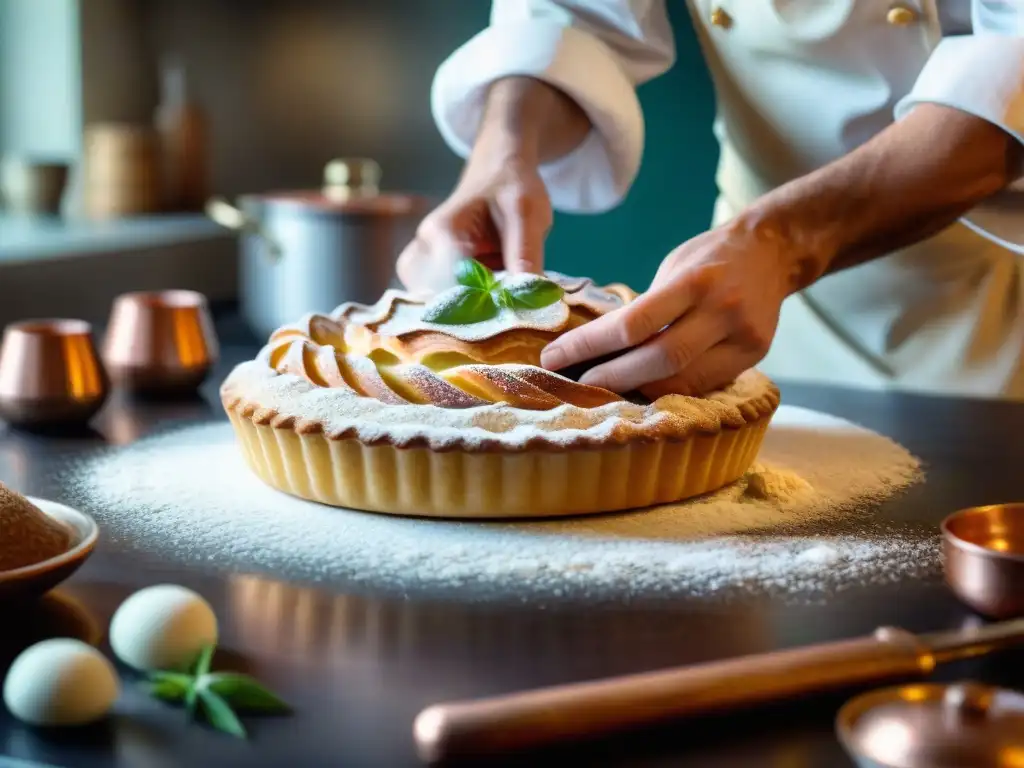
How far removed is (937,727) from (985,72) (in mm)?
1010

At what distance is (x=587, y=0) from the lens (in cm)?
206

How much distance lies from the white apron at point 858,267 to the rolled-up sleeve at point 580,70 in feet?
0.39

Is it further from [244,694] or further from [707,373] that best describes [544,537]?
[244,694]

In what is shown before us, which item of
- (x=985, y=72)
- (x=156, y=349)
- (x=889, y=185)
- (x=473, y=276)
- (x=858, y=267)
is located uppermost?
(x=985, y=72)

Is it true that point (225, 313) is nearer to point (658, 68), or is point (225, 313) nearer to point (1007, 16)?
point (658, 68)

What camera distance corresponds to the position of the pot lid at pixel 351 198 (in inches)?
94.1

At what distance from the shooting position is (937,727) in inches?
28.2

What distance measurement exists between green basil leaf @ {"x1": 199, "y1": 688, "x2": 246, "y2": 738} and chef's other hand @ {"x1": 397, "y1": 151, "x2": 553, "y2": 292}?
3.07ft

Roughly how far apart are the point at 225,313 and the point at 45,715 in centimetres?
252

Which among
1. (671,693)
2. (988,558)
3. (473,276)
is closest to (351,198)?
(473,276)

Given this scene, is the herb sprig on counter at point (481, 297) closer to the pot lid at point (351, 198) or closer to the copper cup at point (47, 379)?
the copper cup at point (47, 379)

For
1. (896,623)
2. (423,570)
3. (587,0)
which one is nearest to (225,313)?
(587,0)

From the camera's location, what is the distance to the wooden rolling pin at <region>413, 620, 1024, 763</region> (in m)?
0.71

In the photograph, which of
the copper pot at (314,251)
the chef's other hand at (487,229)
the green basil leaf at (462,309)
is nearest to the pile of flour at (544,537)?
the green basil leaf at (462,309)
